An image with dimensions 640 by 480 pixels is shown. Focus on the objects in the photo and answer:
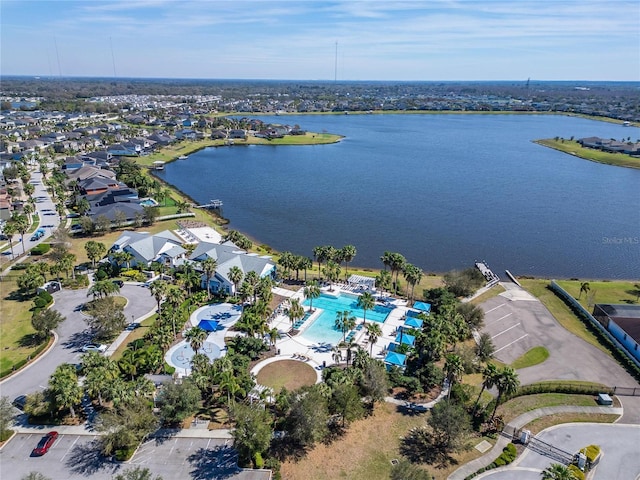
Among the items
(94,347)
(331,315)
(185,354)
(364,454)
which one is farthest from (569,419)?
(94,347)

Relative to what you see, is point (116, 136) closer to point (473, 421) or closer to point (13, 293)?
point (13, 293)

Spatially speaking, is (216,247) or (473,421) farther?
(216,247)

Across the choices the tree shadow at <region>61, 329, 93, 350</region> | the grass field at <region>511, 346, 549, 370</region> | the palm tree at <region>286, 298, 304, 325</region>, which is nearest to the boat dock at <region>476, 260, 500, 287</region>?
the grass field at <region>511, 346, 549, 370</region>

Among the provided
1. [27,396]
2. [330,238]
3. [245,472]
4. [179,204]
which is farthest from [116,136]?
[245,472]

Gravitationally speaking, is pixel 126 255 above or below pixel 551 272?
above

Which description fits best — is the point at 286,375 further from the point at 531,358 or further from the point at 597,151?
the point at 597,151

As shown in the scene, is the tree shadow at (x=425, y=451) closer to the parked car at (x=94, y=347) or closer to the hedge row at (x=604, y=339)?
the hedge row at (x=604, y=339)
